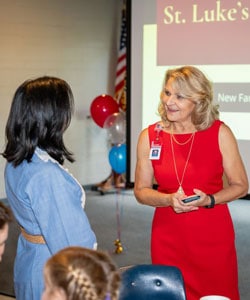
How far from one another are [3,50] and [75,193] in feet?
17.7

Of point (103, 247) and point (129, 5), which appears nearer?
point (129, 5)

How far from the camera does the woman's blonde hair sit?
9.13 feet

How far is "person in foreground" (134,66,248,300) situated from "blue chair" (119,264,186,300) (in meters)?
0.48

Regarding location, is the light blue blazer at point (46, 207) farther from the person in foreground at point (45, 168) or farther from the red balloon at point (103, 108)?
the red balloon at point (103, 108)

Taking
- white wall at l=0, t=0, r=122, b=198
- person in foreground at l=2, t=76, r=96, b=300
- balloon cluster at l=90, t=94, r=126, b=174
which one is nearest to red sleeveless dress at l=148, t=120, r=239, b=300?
person in foreground at l=2, t=76, r=96, b=300

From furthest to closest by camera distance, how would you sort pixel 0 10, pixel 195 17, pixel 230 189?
pixel 0 10, pixel 195 17, pixel 230 189

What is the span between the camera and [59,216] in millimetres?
2156

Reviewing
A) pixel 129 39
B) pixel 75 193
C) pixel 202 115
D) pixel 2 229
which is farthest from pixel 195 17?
pixel 2 229

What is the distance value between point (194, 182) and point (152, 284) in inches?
26.1

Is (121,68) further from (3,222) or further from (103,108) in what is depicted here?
(3,222)

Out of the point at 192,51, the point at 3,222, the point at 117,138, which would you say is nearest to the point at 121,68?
the point at 117,138

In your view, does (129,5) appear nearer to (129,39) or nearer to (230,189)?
(129,39)

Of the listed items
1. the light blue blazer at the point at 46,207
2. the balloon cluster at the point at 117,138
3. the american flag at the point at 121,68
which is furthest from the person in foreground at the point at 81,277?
the american flag at the point at 121,68

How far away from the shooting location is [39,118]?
217cm
